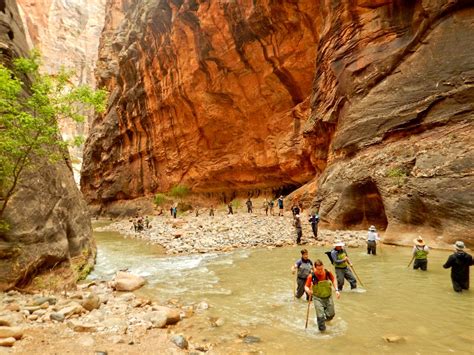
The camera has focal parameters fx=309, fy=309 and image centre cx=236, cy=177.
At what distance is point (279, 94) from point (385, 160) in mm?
19243

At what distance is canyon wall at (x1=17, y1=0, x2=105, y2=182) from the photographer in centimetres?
10296

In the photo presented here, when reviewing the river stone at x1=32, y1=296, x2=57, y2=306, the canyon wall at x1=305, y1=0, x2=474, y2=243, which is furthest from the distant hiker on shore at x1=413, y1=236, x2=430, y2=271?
the river stone at x1=32, y1=296, x2=57, y2=306

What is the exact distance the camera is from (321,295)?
→ 20.6 ft

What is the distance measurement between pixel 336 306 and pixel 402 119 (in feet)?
39.9

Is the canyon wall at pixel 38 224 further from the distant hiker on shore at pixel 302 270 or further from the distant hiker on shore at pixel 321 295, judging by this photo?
the distant hiker on shore at pixel 321 295

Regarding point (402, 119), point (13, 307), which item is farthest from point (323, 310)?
point (402, 119)

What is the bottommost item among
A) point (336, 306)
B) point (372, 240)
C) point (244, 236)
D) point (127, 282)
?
point (127, 282)

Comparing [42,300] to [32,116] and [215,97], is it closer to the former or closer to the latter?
[32,116]

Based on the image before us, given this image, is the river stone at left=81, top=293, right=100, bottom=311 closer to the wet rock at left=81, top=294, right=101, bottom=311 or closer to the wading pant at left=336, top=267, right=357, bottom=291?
the wet rock at left=81, top=294, right=101, bottom=311

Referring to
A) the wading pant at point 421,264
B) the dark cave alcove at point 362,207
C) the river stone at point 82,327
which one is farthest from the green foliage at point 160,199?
the river stone at point 82,327

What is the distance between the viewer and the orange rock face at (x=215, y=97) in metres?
30.8

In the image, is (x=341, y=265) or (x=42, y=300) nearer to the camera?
(x=42, y=300)

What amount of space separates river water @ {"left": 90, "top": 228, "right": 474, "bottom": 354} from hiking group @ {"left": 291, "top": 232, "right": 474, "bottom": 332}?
0.97 ft

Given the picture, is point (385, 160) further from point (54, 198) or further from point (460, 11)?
point (54, 198)
